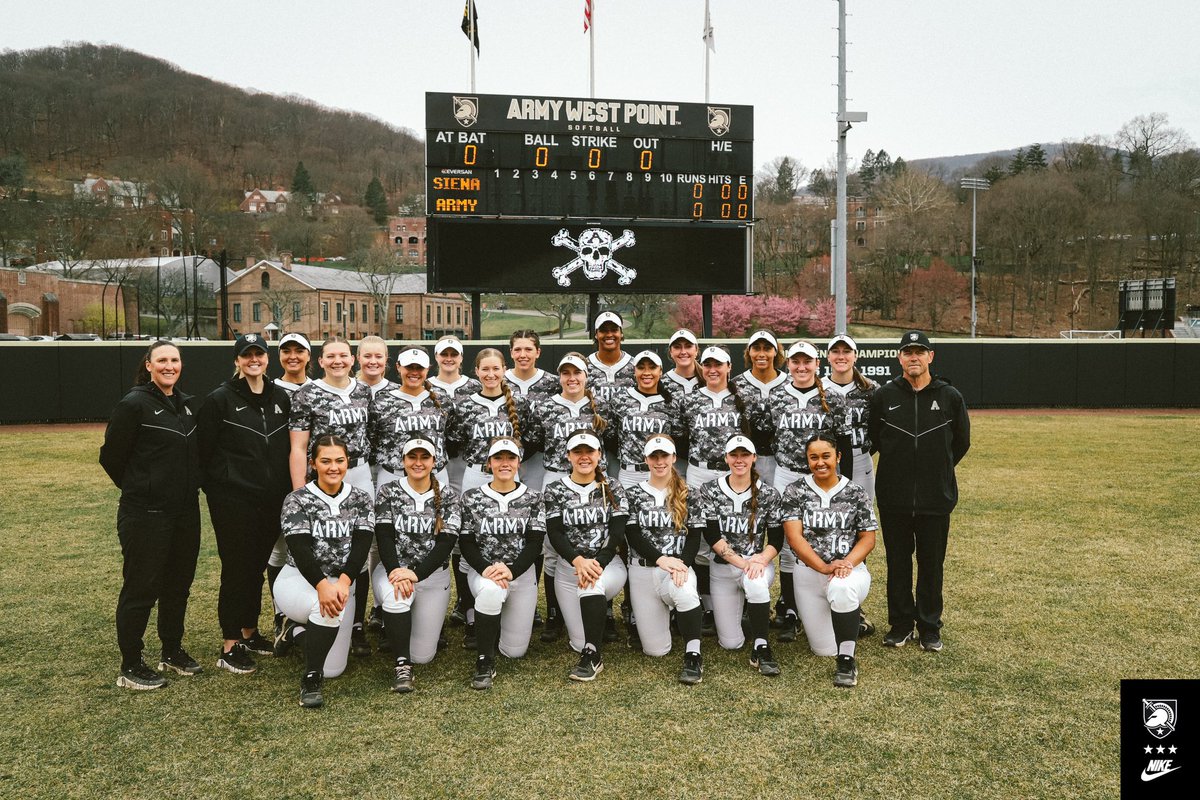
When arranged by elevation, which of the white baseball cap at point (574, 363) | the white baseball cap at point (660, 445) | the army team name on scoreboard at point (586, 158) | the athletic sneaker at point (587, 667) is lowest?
the athletic sneaker at point (587, 667)

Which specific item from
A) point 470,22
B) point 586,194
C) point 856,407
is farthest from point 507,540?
point 470,22

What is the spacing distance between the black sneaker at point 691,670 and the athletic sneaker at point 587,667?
18.3 inches

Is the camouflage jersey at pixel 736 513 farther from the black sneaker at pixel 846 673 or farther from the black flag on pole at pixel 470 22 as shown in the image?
the black flag on pole at pixel 470 22

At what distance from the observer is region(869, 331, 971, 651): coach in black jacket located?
4.97m

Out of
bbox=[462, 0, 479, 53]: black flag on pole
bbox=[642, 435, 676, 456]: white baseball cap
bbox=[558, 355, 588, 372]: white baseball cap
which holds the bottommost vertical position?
bbox=[642, 435, 676, 456]: white baseball cap

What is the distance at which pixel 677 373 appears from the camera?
5746 millimetres

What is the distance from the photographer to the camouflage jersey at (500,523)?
4.80m

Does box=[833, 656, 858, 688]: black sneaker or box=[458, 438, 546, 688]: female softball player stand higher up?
box=[458, 438, 546, 688]: female softball player

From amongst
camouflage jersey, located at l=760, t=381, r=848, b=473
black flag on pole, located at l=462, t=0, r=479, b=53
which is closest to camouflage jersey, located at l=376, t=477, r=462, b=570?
camouflage jersey, located at l=760, t=381, r=848, b=473

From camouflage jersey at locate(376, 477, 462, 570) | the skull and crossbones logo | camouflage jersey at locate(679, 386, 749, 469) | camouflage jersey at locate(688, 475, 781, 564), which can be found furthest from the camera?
the skull and crossbones logo

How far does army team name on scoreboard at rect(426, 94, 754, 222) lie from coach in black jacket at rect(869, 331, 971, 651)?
9.31 meters

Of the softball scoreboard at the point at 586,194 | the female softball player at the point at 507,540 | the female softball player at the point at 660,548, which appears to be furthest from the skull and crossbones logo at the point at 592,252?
the female softball player at the point at 507,540

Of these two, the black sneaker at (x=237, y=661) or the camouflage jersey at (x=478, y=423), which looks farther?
the camouflage jersey at (x=478, y=423)

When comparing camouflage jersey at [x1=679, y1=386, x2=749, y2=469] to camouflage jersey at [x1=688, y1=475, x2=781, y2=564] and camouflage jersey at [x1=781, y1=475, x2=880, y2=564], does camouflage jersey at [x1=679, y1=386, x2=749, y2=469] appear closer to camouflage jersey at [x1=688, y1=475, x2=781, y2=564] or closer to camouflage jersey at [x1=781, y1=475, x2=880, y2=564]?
camouflage jersey at [x1=688, y1=475, x2=781, y2=564]
